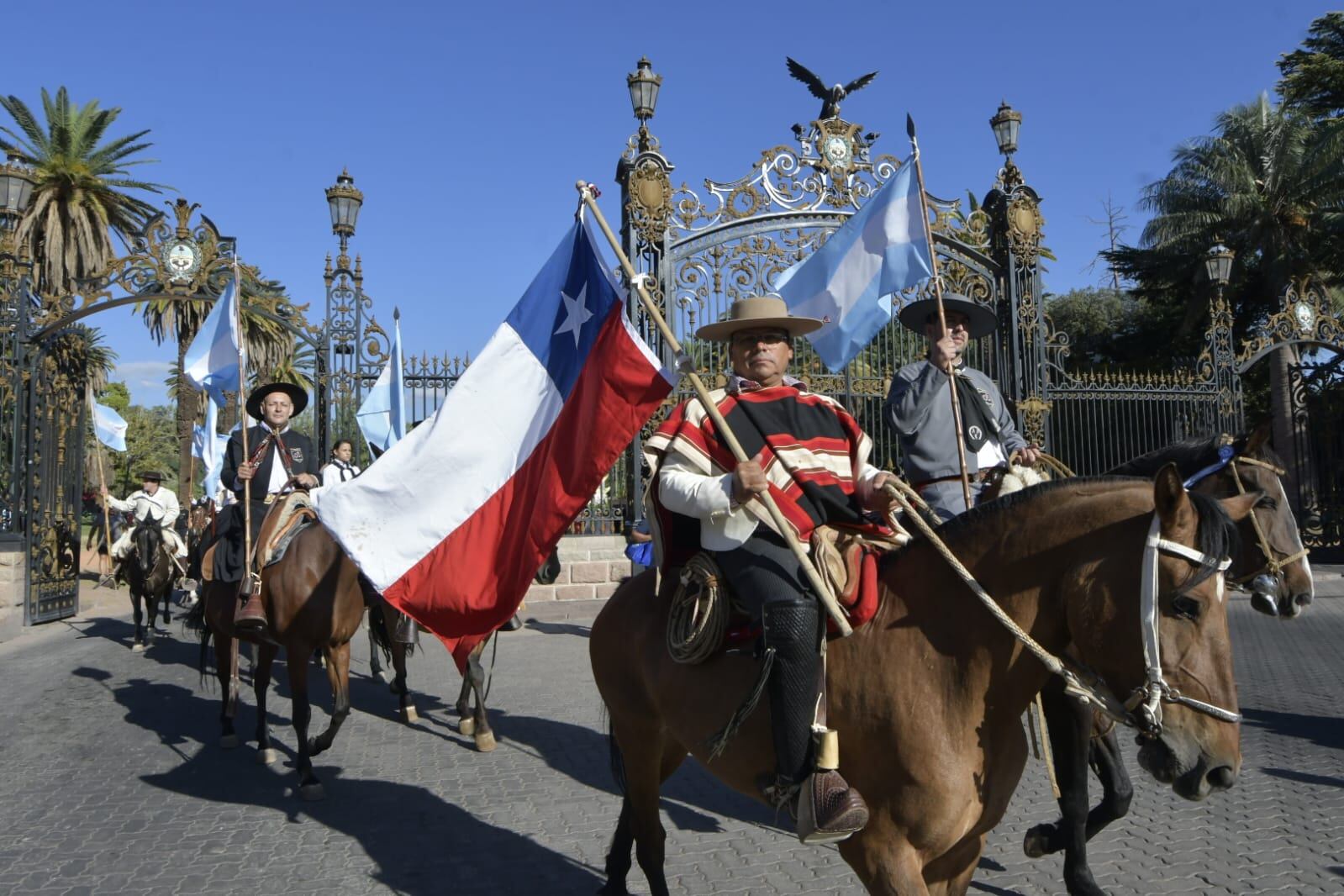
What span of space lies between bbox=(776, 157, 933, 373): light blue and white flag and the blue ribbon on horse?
5.15 feet

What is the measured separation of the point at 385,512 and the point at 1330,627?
1247cm

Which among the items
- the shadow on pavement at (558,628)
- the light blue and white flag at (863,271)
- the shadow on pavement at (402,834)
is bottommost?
the shadow on pavement at (558,628)

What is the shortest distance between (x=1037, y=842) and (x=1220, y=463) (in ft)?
5.80

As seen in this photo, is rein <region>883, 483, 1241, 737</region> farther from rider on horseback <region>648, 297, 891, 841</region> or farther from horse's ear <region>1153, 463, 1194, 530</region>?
rider on horseback <region>648, 297, 891, 841</region>

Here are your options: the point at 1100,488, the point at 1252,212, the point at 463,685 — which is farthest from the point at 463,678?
the point at 1252,212

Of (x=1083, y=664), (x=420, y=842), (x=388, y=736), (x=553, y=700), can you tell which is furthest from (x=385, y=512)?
(x=553, y=700)

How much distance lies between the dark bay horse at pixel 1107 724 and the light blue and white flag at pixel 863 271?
5.25 ft

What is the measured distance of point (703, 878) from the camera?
458 centimetres

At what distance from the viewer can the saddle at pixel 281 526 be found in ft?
23.1

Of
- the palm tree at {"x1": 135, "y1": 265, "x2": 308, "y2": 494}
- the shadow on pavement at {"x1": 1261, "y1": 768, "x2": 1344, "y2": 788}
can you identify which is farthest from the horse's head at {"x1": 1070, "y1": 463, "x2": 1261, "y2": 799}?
the palm tree at {"x1": 135, "y1": 265, "x2": 308, "y2": 494}

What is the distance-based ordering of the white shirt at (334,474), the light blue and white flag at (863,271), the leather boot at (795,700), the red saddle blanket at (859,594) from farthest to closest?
1. the white shirt at (334,474)
2. the light blue and white flag at (863,271)
3. the red saddle blanket at (859,594)
4. the leather boot at (795,700)

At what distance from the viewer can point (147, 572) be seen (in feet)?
42.7

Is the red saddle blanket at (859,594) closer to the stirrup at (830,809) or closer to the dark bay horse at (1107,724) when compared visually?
the stirrup at (830,809)

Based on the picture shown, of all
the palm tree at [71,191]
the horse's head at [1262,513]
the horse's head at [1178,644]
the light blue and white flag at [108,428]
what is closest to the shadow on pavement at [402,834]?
the horse's head at [1178,644]
